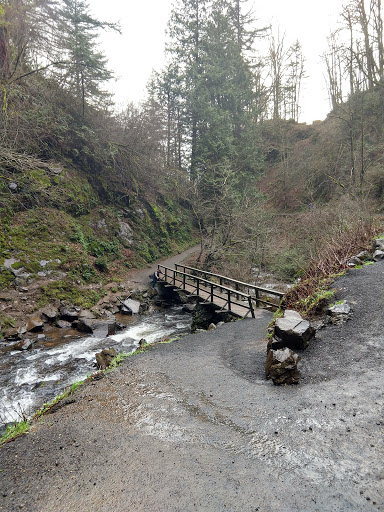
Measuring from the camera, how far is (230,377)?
16.7 ft

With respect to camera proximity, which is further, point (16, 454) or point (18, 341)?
point (18, 341)

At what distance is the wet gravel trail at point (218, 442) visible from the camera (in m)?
2.52

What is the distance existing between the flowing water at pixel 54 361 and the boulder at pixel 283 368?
4033mm

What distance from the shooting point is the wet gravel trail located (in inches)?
99.3

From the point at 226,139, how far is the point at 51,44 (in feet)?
42.2

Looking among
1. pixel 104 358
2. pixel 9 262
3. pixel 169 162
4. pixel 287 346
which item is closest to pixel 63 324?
pixel 9 262

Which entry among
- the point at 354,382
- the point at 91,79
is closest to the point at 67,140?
the point at 91,79

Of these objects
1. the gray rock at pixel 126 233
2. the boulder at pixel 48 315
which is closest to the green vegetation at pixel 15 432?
the boulder at pixel 48 315

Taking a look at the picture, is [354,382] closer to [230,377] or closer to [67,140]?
[230,377]

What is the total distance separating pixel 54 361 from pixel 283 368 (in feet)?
20.9

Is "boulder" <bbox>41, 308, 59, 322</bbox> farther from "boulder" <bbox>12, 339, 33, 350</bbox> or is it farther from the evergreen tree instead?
the evergreen tree

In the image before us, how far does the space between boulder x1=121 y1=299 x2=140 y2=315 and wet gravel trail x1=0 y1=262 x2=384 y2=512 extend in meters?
7.50

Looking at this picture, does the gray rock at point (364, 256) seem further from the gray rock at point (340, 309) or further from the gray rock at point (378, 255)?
the gray rock at point (340, 309)

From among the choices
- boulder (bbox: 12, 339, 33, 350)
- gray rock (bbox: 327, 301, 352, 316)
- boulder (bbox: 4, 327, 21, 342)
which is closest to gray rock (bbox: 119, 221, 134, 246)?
boulder (bbox: 4, 327, 21, 342)
